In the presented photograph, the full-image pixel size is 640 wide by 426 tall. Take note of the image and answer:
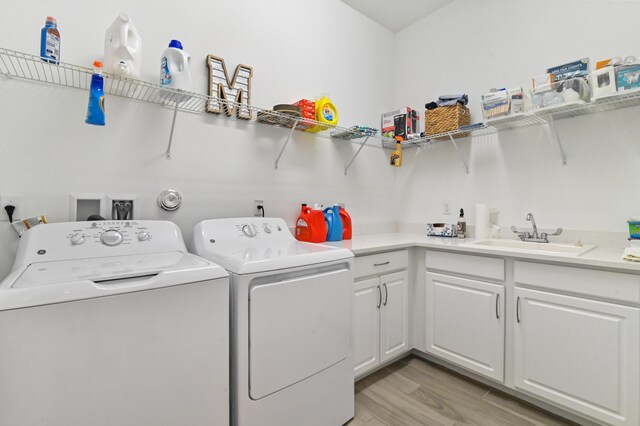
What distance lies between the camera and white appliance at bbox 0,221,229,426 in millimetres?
783

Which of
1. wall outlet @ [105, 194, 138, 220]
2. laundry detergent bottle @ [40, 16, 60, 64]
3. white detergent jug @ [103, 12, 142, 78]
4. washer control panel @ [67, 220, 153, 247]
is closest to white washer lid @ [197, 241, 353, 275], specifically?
washer control panel @ [67, 220, 153, 247]

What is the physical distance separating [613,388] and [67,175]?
107 inches

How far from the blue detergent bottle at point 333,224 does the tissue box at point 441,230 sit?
0.89 metres

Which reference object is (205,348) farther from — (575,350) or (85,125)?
(575,350)

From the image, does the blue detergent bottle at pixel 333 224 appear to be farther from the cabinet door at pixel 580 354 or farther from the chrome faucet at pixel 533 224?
the chrome faucet at pixel 533 224

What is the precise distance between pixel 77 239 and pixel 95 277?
0.43m

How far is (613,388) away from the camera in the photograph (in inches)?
54.7

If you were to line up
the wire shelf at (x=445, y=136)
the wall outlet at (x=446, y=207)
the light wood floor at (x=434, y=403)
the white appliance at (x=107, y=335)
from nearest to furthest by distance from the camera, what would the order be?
the white appliance at (x=107, y=335), the light wood floor at (x=434, y=403), the wire shelf at (x=445, y=136), the wall outlet at (x=446, y=207)

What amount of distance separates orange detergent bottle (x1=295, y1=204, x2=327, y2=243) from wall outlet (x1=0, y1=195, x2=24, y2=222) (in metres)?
1.40

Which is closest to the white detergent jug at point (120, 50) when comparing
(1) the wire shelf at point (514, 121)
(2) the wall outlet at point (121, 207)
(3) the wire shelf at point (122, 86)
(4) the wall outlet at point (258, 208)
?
(3) the wire shelf at point (122, 86)

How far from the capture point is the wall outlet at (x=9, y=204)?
4.05ft

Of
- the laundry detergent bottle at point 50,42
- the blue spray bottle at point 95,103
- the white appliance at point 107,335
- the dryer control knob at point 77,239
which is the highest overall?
the laundry detergent bottle at point 50,42

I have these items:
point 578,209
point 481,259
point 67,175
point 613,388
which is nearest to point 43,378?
point 67,175

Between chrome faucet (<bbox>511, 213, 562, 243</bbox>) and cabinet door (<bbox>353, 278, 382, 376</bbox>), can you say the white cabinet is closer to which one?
cabinet door (<bbox>353, 278, 382, 376</bbox>)
